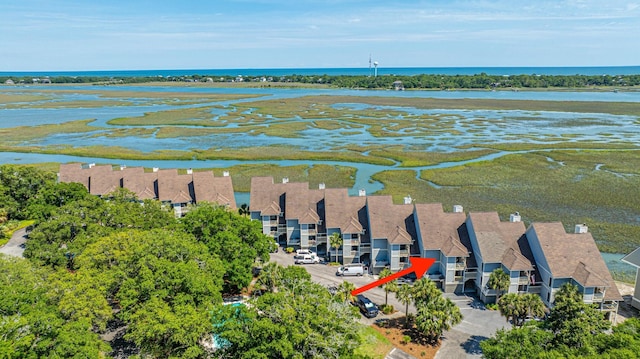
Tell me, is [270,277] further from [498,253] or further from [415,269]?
[498,253]

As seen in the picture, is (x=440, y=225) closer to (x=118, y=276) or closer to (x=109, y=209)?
(x=118, y=276)

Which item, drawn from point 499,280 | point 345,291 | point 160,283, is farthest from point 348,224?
point 160,283

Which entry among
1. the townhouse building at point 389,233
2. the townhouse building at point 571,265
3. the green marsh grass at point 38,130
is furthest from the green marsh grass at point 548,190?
the green marsh grass at point 38,130

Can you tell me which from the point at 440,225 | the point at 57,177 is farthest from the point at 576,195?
the point at 57,177

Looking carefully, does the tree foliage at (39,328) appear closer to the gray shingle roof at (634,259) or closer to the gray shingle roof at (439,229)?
the gray shingle roof at (439,229)

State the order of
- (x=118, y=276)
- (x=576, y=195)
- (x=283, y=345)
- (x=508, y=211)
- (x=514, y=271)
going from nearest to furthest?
(x=283, y=345)
(x=118, y=276)
(x=514, y=271)
(x=508, y=211)
(x=576, y=195)

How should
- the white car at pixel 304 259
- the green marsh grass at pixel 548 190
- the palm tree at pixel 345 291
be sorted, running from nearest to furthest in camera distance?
the palm tree at pixel 345 291 → the white car at pixel 304 259 → the green marsh grass at pixel 548 190

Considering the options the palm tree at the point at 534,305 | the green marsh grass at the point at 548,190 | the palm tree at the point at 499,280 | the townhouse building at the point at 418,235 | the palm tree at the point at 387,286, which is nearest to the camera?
the palm tree at the point at 534,305
